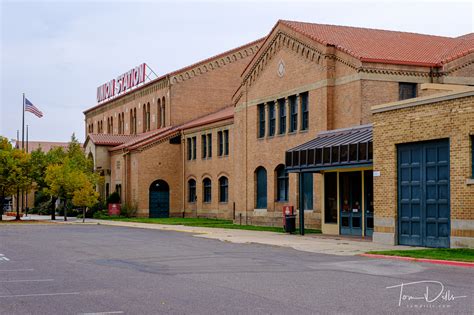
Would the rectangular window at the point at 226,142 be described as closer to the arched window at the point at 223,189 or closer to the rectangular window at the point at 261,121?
the arched window at the point at 223,189

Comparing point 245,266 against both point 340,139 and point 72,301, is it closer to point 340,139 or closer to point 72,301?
point 72,301

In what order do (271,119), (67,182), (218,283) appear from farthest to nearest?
(67,182) < (271,119) < (218,283)

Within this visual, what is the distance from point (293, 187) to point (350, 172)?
7.48m

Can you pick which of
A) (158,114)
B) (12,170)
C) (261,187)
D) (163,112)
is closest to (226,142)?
(261,187)

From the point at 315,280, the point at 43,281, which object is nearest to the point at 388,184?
the point at 315,280

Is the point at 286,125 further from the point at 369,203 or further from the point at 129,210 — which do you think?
the point at 129,210

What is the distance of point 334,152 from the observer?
29.1 m

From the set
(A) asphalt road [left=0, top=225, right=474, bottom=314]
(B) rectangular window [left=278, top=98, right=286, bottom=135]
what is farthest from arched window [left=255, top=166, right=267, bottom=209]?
(A) asphalt road [left=0, top=225, right=474, bottom=314]

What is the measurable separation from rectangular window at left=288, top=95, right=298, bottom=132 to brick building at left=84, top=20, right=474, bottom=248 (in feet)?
0.18

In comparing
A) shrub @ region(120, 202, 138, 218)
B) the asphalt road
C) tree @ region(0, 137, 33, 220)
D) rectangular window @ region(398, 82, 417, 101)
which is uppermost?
rectangular window @ region(398, 82, 417, 101)

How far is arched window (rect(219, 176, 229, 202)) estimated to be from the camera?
168ft

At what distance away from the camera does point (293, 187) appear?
3825 centimetres

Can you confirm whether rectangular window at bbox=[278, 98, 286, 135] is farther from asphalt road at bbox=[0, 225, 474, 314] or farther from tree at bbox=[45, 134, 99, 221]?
tree at bbox=[45, 134, 99, 221]

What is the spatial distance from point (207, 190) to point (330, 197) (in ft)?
75.3
